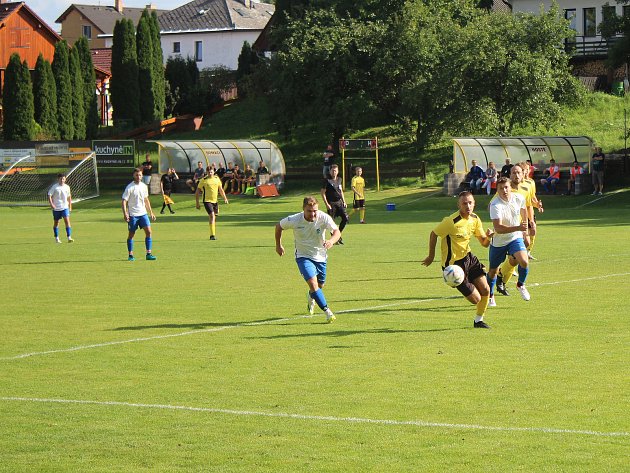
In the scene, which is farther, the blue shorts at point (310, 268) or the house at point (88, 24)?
the house at point (88, 24)

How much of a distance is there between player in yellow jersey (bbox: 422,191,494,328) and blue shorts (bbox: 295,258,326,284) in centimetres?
168

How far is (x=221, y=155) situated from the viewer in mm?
58250

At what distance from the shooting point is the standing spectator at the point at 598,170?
47.1m

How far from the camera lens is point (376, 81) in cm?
5912

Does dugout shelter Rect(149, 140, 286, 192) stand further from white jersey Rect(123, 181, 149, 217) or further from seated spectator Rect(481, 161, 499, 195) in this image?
white jersey Rect(123, 181, 149, 217)

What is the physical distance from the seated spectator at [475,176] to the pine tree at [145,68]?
→ 34.2 metres

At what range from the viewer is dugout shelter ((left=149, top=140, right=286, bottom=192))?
189ft

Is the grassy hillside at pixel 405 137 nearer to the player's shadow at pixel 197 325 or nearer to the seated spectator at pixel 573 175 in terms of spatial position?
the seated spectator at pixel 573 175

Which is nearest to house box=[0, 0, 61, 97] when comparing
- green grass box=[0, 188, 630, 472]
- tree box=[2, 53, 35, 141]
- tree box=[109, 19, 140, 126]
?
tree box=[109, 19, 140, 126]

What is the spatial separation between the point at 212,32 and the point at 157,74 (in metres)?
32.9

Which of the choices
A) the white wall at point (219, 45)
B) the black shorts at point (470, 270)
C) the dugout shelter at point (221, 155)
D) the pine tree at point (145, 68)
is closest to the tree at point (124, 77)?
the pine tree at point (145, 68)

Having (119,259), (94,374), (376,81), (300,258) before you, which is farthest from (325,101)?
(94,374)

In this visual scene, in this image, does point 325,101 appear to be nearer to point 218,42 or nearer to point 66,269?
point 66,269

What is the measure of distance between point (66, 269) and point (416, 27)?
125 feet
